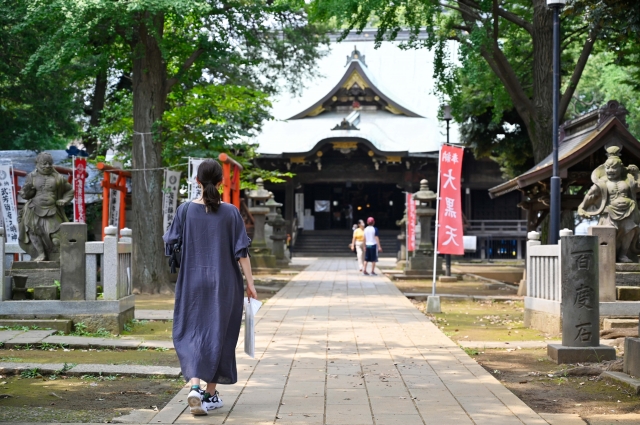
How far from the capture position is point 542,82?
17672mm

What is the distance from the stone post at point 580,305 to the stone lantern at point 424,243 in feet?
52.2

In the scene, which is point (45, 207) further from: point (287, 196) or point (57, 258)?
point (287, 196)

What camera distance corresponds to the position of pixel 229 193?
16.4 m

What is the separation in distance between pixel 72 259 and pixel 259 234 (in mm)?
17951

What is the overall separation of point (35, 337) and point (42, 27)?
996 cm

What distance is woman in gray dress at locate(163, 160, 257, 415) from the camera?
5.76 metres

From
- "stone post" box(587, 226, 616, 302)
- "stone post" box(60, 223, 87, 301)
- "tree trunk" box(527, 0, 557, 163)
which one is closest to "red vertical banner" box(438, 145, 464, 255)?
"tree trunk" box(527, 0, 557, 163)

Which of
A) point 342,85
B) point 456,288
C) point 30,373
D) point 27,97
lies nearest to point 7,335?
point 30,373

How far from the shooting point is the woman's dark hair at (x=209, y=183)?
584 cm

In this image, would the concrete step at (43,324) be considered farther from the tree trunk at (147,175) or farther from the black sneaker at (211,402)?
the tree trunk at (147,175)

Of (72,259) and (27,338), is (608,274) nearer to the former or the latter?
(72,259)

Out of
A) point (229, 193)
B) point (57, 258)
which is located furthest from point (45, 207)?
point (229, 193)

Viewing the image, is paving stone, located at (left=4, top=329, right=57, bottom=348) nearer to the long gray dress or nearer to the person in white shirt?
the long gray dress

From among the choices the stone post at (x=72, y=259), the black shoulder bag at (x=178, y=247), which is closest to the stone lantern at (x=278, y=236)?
the stone post at (x=72, y=259)
